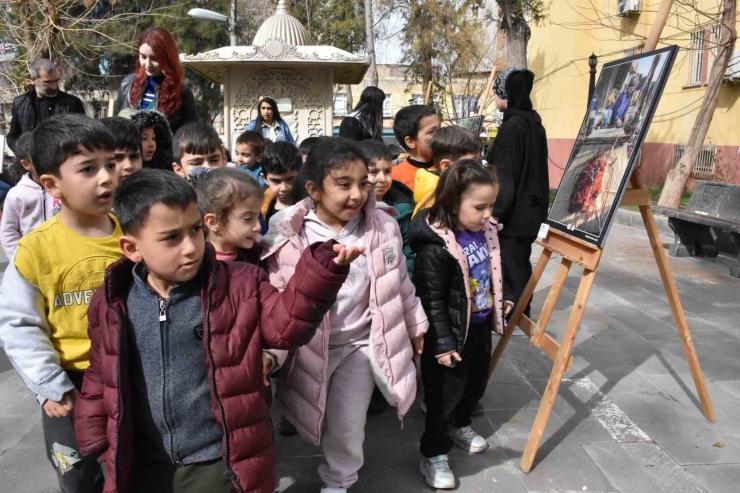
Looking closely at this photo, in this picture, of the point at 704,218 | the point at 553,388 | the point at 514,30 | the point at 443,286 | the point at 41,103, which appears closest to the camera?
the point at 443,286

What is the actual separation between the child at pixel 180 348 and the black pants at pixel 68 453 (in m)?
0.27

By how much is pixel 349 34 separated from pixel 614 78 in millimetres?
19886

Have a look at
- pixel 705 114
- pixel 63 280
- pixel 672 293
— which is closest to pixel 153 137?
pixel 63 280

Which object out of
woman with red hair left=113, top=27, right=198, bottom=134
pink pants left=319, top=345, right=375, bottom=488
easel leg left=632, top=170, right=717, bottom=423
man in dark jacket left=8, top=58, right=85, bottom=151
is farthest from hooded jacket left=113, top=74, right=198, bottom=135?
easel leg left=632, top=170, right=717, bottom=423

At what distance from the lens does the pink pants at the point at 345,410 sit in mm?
2520

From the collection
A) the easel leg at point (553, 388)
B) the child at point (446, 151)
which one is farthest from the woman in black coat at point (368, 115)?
the easel leg at point (553, 388)

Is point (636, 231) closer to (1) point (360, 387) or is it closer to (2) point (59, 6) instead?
(1) point (360, 387)

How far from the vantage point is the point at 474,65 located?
63.6 ft

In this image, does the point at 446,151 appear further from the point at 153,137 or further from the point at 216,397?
the point at 216,397

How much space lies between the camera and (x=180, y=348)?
1880mm

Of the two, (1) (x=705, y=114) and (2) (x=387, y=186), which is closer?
(2) (x=387, y=186)

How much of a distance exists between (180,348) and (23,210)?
5.37ft

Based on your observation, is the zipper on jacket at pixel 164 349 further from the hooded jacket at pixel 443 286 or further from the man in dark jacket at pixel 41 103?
the man in dark jacket at pixel 41 103

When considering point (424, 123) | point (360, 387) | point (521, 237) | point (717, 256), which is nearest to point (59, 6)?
point (424, 123)
